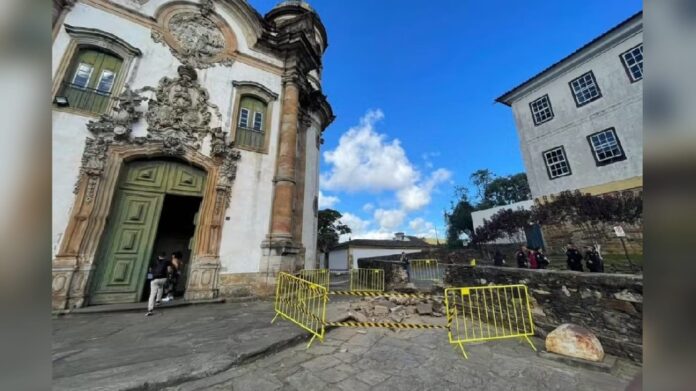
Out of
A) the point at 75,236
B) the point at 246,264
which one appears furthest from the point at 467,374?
the point at 75,236

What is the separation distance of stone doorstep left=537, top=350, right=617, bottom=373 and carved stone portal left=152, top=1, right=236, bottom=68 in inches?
482

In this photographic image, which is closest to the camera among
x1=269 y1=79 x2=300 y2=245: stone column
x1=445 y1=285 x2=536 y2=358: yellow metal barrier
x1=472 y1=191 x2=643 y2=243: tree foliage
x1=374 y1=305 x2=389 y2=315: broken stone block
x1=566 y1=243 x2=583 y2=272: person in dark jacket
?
x1=445 y1=285 x2=536 y2=358: yellow metal barrier

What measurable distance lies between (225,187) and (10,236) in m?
8.94

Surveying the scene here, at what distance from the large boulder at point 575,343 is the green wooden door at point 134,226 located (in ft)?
31.8

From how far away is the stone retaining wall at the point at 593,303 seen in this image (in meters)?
4.16

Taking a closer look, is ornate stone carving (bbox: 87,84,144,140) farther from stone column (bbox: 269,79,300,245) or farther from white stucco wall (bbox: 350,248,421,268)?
white stucco wall (bbox: 350,248,421,268)

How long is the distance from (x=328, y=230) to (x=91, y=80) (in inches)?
1148

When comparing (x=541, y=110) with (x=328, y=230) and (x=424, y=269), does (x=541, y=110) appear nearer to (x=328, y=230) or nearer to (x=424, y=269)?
(x=424, y=269)

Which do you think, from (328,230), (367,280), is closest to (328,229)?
(328,230)

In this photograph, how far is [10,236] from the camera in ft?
1.83

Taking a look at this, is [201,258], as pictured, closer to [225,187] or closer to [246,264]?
[246,264]

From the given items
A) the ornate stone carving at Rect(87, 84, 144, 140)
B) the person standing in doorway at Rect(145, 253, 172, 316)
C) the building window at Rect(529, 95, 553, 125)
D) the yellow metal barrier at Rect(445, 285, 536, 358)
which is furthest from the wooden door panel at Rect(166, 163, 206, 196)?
the building window at Rect(529, 95, 553, 125)

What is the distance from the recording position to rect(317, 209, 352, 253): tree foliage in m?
33.2

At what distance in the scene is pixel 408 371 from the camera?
3.99 m
